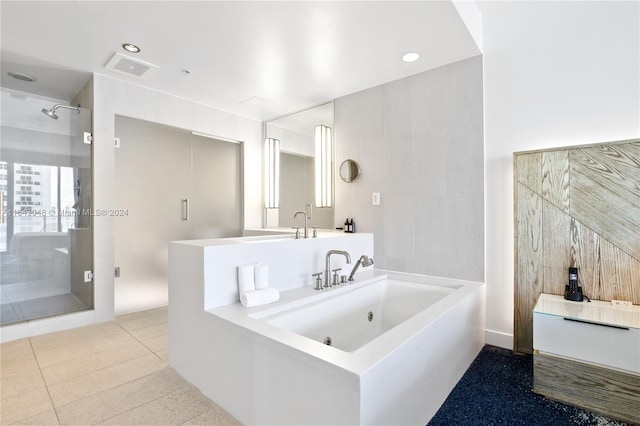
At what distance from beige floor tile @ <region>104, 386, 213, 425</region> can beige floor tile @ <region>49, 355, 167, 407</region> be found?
37cm

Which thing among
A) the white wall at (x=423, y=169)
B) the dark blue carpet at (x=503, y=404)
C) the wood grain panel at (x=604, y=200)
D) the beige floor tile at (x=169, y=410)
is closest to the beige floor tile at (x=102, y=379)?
the beige floor tile at (x=169, y=410)

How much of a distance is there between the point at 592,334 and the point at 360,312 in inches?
53.3

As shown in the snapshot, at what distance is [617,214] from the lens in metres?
1.99

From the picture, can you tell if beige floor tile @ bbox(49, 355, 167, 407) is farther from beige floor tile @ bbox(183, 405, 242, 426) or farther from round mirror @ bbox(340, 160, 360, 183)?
round mirror @ bbox(340, 160, 360, 183)

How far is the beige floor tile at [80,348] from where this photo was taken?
224 centimetres

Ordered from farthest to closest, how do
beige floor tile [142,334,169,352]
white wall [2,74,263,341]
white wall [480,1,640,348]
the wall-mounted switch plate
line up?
white wall [2,74,263,341]
beige floor tile [142,334,169,352]
white wall [480,1,640,348]
the wall-mounted switch plate

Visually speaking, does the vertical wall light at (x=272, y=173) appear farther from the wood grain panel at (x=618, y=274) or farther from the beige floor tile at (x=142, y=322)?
the wood grain panel at (x=618, y=274)

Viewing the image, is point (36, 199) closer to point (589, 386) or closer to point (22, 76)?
point (22, 76)

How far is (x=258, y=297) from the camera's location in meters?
1.83

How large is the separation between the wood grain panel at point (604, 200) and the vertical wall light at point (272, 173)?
10.3 feet

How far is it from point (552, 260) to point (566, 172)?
63 cm

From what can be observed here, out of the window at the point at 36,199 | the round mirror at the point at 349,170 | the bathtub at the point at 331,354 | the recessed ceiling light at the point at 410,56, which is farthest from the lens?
the round mirror at the point at 349,170

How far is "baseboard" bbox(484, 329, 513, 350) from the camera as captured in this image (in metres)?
2.45

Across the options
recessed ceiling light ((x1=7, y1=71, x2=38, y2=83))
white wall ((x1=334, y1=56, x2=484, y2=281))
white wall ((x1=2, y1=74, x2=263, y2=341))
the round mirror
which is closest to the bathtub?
white wall ((x1=334, y1=56, x2=484, y2=281))
